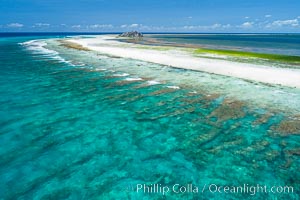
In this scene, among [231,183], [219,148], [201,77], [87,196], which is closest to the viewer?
[87,196]

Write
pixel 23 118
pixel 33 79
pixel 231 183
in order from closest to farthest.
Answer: pixel 231 183 < pixel 23 118 < pixel 33 79

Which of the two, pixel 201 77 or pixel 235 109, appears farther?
pixel 201 77

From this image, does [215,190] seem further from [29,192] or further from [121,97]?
[121,97]

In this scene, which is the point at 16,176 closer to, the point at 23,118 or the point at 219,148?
the point at 23,118

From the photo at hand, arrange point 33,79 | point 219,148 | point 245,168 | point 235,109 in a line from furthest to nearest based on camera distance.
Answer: point 33,79, point 235,109, point 219,148, point 245,168

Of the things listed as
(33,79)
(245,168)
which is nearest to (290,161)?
(245,168)

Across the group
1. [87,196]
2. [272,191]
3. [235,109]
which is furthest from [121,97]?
[272,191]
